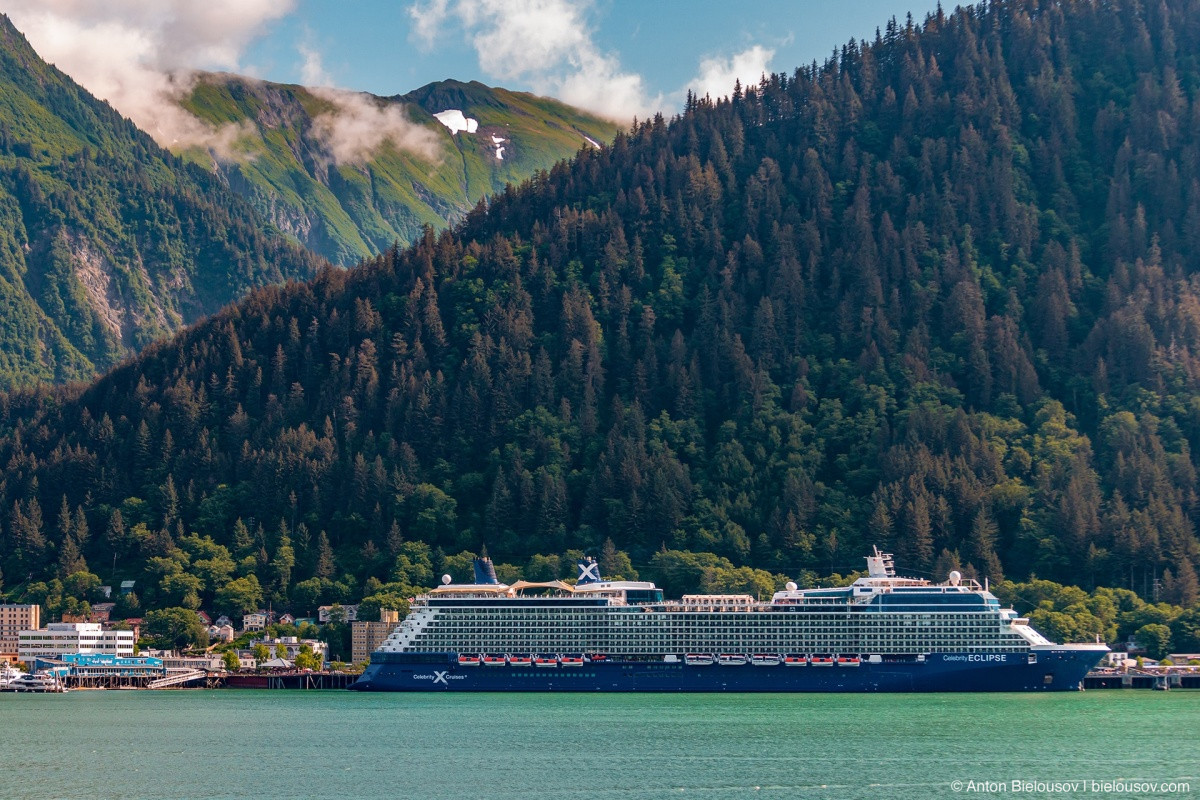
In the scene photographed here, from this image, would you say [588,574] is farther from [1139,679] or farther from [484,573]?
[1139,679]

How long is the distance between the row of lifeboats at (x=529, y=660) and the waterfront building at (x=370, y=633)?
90.3ft

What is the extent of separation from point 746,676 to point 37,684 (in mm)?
68011

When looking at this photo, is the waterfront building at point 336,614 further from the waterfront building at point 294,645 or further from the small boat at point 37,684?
the small boat at point 37,684

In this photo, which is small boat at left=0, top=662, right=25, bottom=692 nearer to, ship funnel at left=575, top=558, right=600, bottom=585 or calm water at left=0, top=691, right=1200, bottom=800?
calm water at left=0, top=691, right=1200, bottom=800

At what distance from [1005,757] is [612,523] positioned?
338ft

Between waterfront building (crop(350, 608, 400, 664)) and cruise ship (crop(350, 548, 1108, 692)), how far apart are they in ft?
72.3

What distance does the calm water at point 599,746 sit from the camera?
87.2 metres

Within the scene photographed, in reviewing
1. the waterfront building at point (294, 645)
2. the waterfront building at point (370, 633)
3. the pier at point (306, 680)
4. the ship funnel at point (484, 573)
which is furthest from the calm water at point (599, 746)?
the waterfront building at point (294, 645)

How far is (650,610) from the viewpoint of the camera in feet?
514

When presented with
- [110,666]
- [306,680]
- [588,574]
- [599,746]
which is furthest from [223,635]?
[599,746]

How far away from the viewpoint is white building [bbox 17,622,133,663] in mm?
192500

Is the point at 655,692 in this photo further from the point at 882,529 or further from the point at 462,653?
the point at 882,529

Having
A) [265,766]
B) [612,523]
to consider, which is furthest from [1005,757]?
[612,523]

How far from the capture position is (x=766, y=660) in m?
152
